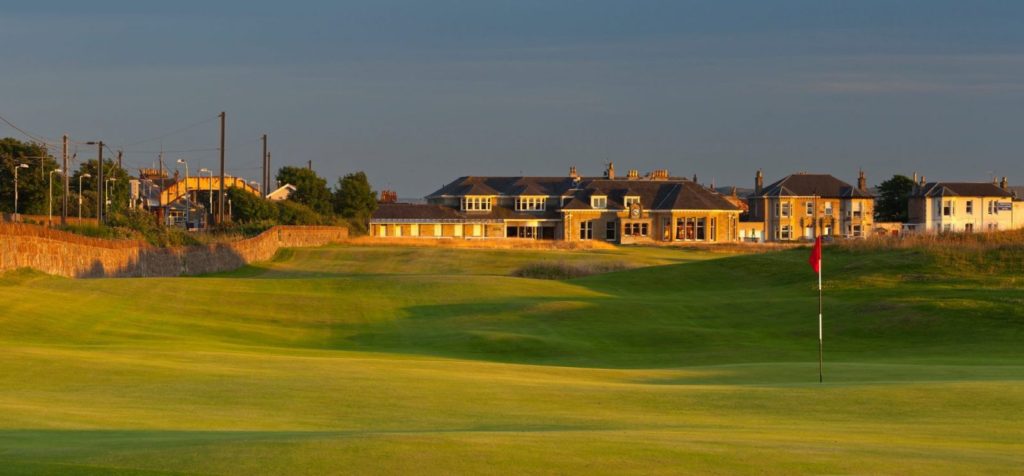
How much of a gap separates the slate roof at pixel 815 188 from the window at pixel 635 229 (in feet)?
47.6

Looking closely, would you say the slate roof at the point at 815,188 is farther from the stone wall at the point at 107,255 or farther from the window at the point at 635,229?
the stone wall at the point at 107,255

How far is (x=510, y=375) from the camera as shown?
84.1ft

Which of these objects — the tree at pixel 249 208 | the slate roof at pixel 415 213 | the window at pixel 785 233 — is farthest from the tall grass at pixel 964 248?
the slate roof at pixel 415 213

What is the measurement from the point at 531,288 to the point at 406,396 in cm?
3844

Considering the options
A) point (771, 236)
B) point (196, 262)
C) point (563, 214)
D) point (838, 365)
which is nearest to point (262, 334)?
point (838, 365)

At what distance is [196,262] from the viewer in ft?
227

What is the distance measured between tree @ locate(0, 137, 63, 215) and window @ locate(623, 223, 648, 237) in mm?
62355

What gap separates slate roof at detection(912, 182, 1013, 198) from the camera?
440 ft

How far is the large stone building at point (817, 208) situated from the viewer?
14188 centimetres

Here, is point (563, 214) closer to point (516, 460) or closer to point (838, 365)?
point (838, 365)

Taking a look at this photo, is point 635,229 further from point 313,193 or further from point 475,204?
point 313,193

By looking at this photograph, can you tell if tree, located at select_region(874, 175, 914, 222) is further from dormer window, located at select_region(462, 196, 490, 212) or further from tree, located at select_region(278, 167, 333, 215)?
tree, located at select_region(278, 167, 333, 215)

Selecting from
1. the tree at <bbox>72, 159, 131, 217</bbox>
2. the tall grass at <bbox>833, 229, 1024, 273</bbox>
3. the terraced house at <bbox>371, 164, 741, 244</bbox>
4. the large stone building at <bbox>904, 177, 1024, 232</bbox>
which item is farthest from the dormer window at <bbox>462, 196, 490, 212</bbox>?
the tall grass at <bbox>833, 229, 1024, 273</bbox>

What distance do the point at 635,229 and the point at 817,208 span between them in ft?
64.3
